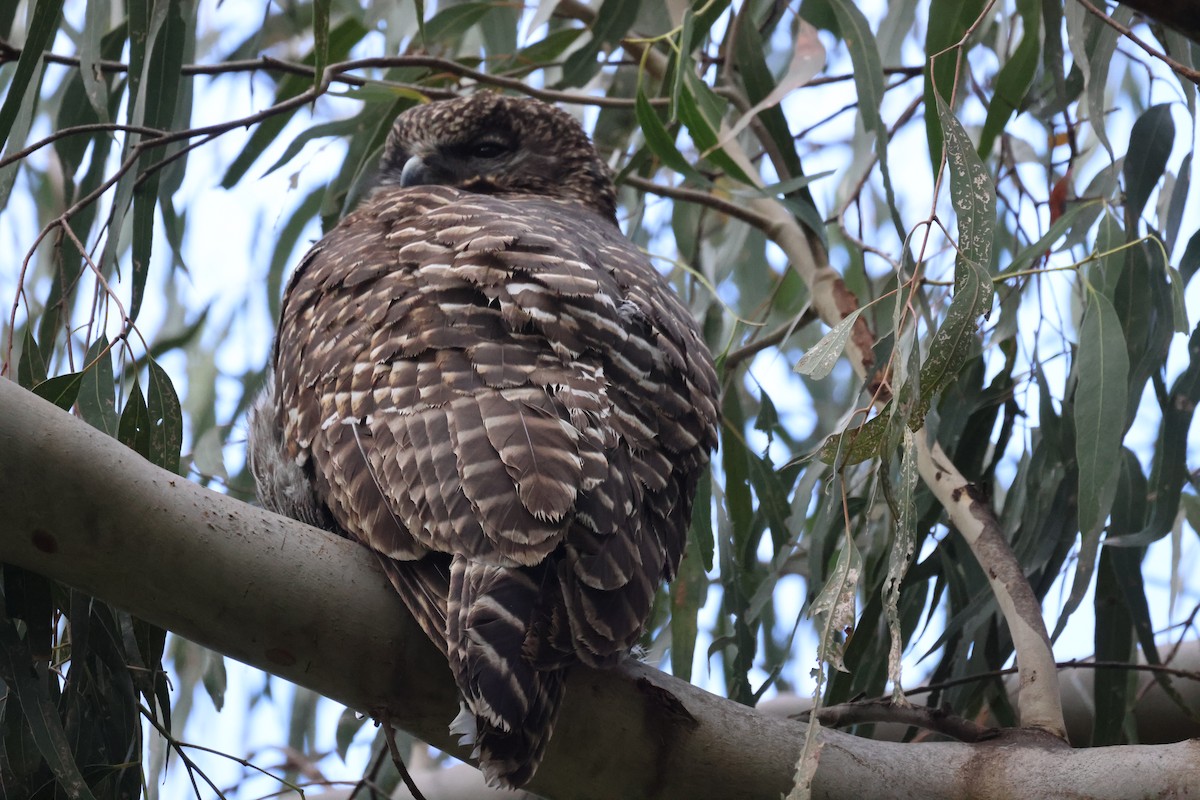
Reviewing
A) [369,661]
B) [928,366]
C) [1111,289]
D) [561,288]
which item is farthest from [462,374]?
[1111,289]

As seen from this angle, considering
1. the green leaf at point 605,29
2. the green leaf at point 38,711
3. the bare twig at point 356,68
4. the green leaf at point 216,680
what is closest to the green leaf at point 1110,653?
the bare twig at point 356,68

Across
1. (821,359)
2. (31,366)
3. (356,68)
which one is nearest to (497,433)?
(821,359)

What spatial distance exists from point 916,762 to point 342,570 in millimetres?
747

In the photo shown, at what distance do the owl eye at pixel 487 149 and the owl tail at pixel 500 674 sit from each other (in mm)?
1968

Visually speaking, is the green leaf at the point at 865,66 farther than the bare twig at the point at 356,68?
Yes

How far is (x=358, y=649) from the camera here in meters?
1.49

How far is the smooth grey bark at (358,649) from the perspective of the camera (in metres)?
1.36

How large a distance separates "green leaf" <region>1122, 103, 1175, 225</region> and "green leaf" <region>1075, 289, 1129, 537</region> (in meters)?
0.45

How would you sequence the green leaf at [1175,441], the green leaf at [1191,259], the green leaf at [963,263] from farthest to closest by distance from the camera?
1. the green leaf at [1191,259]
2. the green leaf at [1175,441]
3. the green leaf at [963,263]

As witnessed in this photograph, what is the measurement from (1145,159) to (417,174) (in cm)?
161

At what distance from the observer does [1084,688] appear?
2.75 metres

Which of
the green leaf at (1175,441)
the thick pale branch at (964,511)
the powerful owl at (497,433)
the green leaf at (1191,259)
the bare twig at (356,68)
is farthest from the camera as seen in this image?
the bare twig at (356,68)

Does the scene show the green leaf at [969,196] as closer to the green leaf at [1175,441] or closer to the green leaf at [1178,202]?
the green leaf at [1175,441]

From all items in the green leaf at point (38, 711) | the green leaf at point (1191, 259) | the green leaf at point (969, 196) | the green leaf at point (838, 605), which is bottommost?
the green leaf at point (38, 711)
